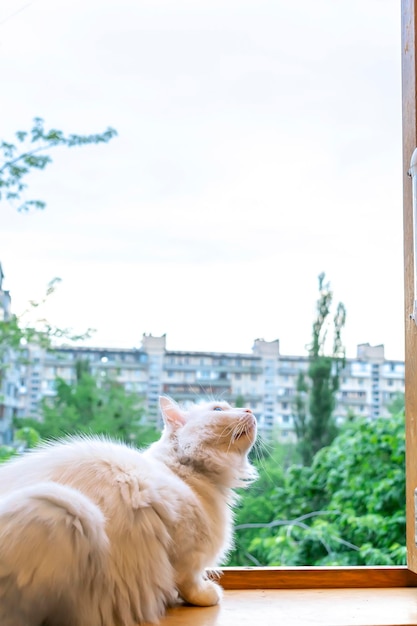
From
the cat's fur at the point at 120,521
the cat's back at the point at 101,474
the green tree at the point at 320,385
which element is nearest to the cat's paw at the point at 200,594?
the cat's fur at the point at 120,521

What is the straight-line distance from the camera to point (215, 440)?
4.38 feet

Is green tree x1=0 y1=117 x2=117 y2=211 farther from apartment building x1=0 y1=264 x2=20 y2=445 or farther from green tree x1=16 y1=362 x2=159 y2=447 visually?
green tree x1=16 y1=362 x2=159 y2=447

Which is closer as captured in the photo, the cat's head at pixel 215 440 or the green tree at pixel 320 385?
the cat's head at pixel 215 440

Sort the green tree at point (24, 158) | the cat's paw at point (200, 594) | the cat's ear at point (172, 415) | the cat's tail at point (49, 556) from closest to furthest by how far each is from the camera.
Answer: the cat's tail at point (49, 556)
the cat's paw at point (200, 594)
the cat's ear at point (172, 415)
the green tree at point (24, 158)

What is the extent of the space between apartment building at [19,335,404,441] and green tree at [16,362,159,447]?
30 millimetres

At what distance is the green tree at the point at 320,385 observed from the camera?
2871 millimetres

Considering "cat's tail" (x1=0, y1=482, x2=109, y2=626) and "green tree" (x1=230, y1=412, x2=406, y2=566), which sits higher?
"cat's tail" (x1=0, y1=482, x2=109, y2=626)

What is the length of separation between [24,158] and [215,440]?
5.17ft

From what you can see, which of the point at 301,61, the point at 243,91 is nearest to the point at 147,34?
the point at 243,91

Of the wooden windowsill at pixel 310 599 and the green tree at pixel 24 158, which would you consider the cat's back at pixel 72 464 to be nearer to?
the wooden windowsill at pixel 310 599

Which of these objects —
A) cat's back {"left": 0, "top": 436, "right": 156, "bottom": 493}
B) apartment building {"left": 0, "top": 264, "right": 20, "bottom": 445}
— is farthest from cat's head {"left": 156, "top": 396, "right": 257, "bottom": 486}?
apartment building {"left": 0, "top": 264, "right": 20, "bottom": 445}

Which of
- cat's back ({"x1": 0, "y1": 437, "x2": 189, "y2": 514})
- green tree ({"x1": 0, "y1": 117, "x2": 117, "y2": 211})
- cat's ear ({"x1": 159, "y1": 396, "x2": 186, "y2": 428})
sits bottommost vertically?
cat's back ({"x1": 0, "y1": 437, "x2": 189, "y2": 514})

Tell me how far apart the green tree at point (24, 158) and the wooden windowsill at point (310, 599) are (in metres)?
1.58

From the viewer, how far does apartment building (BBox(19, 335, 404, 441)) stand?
2.65 meters
